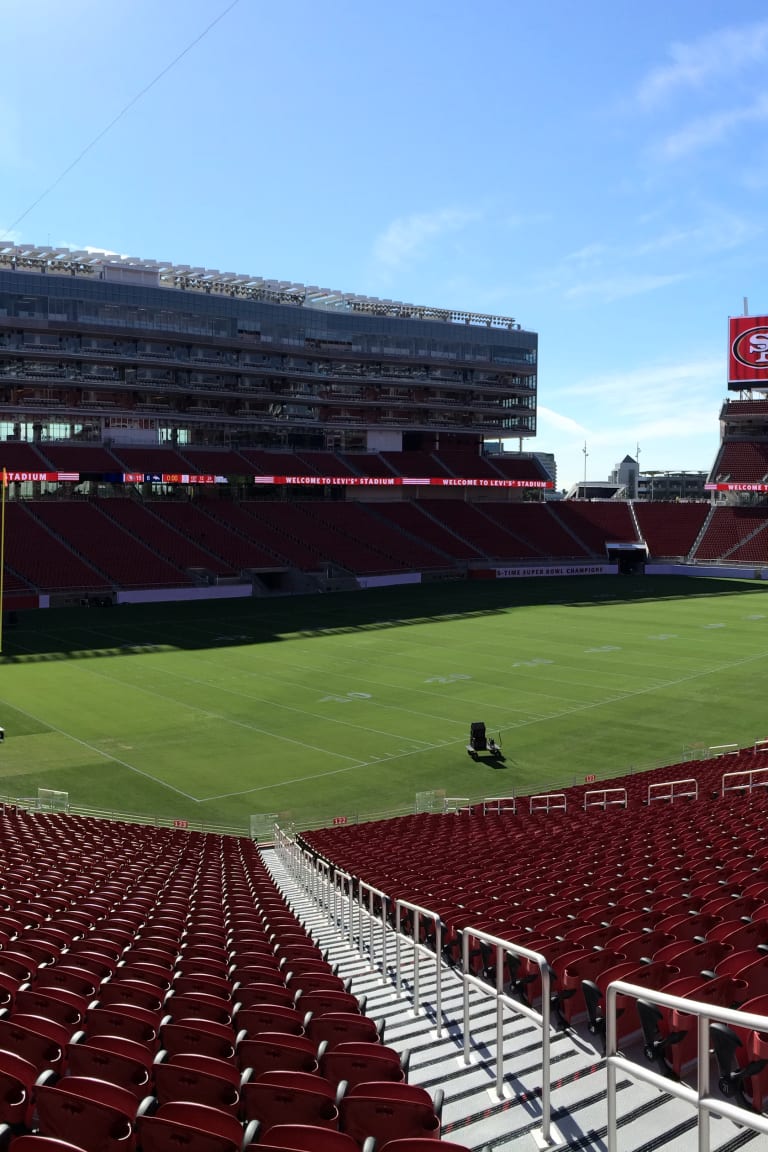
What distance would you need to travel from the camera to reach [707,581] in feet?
293

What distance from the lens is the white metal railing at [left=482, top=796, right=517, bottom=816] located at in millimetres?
26183

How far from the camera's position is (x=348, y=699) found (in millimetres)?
41656

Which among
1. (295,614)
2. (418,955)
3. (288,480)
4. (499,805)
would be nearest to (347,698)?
(499,805)

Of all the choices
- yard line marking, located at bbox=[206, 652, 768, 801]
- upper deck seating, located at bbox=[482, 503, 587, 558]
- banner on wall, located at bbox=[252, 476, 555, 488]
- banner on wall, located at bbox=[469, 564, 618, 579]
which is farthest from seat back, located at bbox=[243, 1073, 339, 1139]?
upper deck seating, located at bbox=[482, 503, 587, 558]

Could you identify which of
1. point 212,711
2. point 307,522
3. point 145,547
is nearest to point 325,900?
point 212,711

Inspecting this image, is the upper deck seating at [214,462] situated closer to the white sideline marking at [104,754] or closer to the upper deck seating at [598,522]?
the upper deck seating at [598,522]

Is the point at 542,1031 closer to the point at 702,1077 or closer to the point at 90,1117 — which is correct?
the point at 702,1077

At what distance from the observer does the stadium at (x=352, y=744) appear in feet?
19.0

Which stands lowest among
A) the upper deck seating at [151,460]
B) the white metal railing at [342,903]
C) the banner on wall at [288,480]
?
the white metal railing at [342,903]

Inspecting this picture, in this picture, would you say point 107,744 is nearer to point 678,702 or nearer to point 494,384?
point 678,702

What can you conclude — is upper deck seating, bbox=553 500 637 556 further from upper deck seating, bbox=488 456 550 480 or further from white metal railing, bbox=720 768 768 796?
white metal railing, bbox=720 768 768 796

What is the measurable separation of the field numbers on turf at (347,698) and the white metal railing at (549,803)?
51.0 ft

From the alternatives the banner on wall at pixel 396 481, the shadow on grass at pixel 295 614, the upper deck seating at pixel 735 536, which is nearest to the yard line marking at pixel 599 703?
the shadow on grass at pixel 295 614

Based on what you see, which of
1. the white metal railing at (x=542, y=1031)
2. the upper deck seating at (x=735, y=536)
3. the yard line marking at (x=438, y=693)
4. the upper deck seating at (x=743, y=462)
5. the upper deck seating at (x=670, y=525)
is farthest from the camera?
the upper deck seating at (x=743, y=462)
